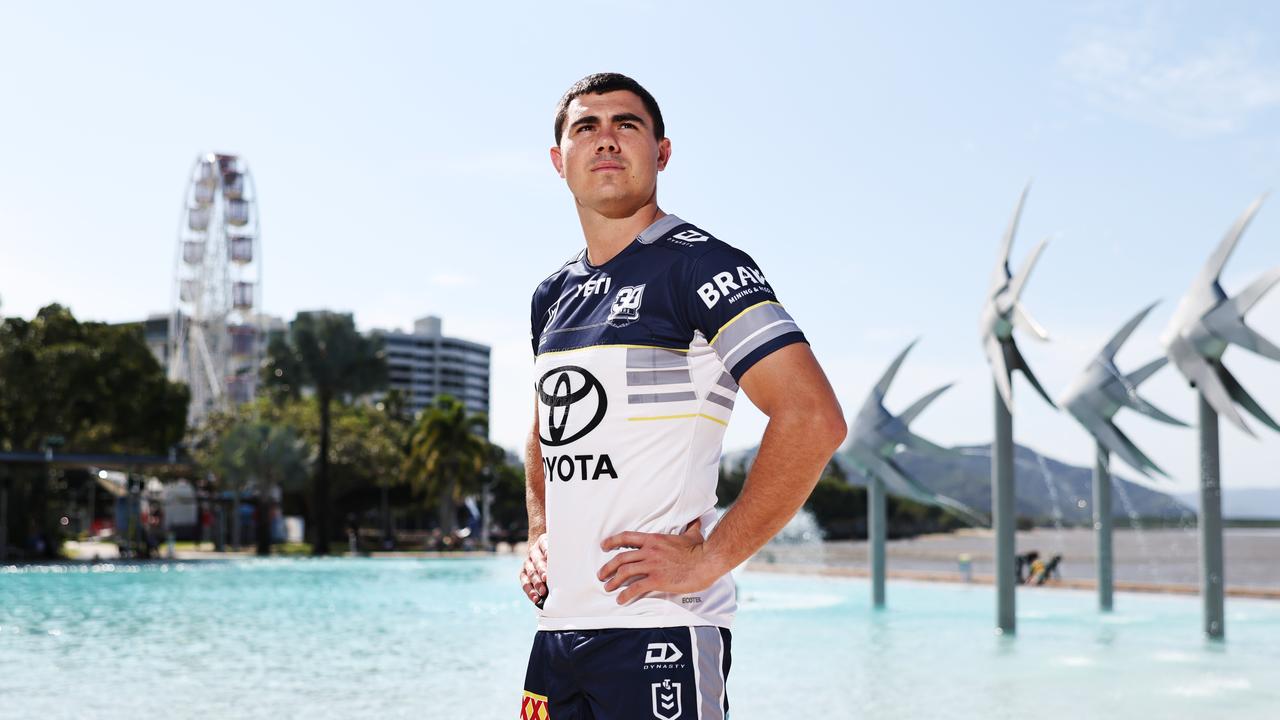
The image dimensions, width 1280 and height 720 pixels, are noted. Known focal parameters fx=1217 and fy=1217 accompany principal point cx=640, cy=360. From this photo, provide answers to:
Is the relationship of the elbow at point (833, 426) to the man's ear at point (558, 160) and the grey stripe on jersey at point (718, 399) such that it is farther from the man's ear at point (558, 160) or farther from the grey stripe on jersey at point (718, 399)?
the man's ear at point (558, 160)

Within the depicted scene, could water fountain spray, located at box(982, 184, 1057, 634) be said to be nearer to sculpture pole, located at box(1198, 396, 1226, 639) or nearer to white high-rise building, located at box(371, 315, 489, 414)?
sculpture pole, located at box(1198, 396, 1226, 639)

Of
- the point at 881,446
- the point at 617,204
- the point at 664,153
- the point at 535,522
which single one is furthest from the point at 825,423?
the point at 881,446

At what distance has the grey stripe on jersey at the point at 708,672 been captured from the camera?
7.13ft

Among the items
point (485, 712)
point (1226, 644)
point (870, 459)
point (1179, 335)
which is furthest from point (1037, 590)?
Result: point (485, 712)

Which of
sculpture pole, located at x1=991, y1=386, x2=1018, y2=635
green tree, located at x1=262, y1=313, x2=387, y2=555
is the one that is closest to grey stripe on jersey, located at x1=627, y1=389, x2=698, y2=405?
sculpture pole, located at x1=991, y1=386, x2=1018, y2=635

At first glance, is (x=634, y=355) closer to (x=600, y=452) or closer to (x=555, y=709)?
(x=600, y=452)

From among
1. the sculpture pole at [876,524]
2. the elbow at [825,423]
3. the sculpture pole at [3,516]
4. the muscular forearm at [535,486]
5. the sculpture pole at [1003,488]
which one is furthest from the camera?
the sculpture pole at [3,516]

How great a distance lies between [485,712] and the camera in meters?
10.0

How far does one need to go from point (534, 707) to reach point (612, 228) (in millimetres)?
936

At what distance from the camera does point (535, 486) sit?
106 inches

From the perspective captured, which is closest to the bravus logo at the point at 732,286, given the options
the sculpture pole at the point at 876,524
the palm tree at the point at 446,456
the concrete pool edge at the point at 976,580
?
the sculpture pole at the point at 876,524

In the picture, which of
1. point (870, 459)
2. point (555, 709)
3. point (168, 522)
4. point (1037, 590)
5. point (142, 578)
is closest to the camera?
point (555, 709)

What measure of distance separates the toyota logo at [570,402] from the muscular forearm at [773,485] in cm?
31

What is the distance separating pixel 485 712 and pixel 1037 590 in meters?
18.4
